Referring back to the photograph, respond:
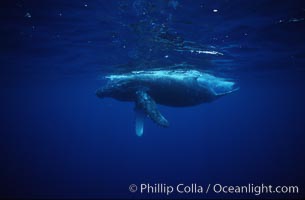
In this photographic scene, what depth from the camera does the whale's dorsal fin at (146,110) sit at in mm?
10789

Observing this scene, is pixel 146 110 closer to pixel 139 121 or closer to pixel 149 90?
pixel 139 121

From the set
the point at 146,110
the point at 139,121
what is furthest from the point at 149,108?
the point at 139,121

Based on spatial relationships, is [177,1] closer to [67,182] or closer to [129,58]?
[129,58]

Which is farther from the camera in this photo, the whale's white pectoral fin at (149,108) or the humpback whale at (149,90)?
the humpback whale at (149,90)

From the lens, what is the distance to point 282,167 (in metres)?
42.9

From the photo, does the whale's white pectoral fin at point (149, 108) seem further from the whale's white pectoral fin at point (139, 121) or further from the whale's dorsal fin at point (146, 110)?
the whale's white pectoral fin at point (139, 121)

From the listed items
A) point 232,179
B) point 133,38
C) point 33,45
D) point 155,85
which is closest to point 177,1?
point 155,85

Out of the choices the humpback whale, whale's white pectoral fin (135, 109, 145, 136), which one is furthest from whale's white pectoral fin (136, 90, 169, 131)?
whale's white pectoral fin (135, 109, 145, 136)

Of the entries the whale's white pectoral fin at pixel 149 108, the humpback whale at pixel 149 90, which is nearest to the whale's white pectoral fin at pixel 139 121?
the humpback whale at pixel 149 90

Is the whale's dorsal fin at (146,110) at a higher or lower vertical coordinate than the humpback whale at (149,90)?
lower

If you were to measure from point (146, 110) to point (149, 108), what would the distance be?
0.14 metres

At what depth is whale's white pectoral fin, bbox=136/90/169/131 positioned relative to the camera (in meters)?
10.7

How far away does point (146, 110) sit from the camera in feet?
37.5

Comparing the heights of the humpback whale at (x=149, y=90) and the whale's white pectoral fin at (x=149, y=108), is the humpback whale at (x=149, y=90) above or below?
above
